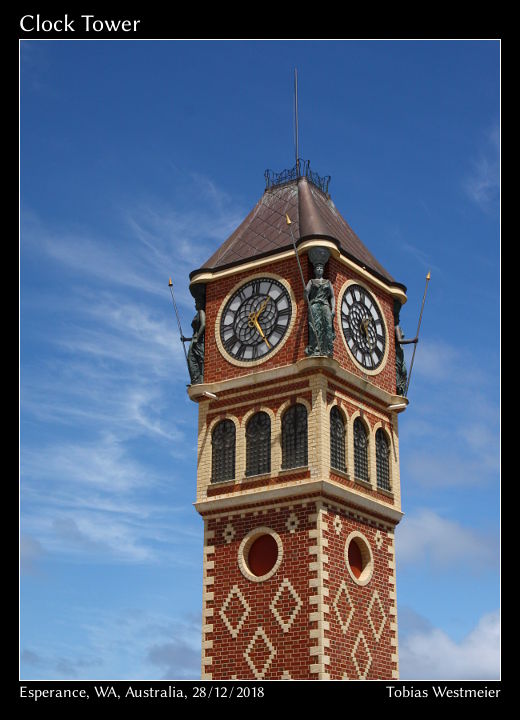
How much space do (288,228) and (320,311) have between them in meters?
5.37

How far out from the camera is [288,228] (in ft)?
146

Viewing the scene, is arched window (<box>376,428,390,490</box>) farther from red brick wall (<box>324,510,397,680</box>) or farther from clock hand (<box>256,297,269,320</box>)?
clock hand (<box>256,297,269,320</box>)

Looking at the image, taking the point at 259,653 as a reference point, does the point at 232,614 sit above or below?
above

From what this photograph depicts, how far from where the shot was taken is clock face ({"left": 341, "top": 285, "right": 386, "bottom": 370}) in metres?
43.0

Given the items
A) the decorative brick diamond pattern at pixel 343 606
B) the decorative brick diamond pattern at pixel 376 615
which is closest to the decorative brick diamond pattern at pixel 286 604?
the decorative brick diamond pattern at pixel 343 606

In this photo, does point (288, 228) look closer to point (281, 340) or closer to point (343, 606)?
point (281, 340)

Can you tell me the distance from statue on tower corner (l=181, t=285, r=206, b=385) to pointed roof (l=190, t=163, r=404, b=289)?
92cm

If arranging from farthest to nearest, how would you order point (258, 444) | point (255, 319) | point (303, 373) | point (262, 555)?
point (255, 319), point (258, 444), point (303, 373), point (262, 555)

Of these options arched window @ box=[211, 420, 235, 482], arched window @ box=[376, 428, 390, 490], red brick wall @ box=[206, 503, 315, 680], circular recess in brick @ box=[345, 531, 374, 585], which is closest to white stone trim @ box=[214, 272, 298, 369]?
arched window @ box=[211, 420, 235, 482]

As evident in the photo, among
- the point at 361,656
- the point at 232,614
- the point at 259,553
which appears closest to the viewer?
the point at 361,656

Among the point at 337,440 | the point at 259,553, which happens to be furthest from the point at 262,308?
the point at 259,553

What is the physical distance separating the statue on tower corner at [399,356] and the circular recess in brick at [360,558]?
24.3 feet

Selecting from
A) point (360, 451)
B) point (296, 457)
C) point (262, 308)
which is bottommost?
point (296, 457)
